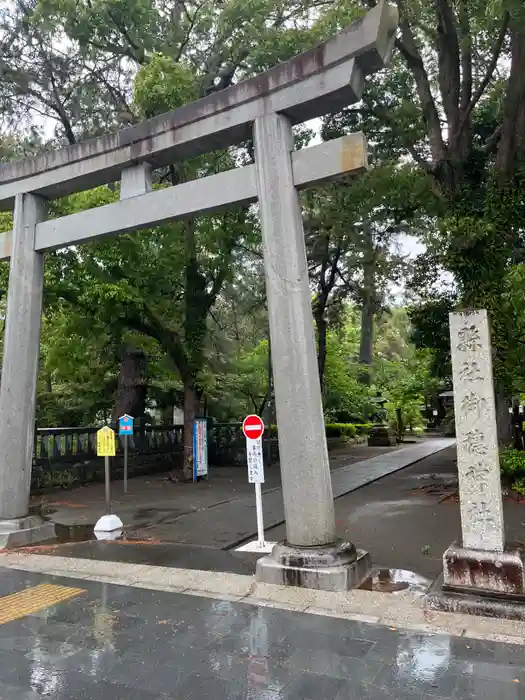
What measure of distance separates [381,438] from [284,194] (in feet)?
77.6

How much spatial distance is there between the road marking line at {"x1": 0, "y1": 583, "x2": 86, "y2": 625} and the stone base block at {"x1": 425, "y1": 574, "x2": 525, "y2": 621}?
358 cm

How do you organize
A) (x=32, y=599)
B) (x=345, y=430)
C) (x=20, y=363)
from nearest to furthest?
(x=32, y=599) < (x=20, y=363) < (x=345, y=430)

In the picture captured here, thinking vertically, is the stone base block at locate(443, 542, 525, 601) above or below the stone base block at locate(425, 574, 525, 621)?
above

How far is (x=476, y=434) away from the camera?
5.35m

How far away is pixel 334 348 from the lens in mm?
28344

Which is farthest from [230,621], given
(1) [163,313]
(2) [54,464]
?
(1) [163,313]

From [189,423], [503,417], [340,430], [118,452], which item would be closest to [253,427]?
[503,417]

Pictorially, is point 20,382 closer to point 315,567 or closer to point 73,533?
point 73,533

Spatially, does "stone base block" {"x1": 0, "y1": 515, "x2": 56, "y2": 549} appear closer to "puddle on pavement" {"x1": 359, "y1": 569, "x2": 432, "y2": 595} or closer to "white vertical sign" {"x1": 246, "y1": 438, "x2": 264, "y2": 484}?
"white vertical sign" {"x1": 246, "y1": 438, "x2": 264, "y2": 484}

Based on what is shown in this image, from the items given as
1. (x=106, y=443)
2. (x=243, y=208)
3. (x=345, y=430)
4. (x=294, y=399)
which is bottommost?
(x=106, y=443)

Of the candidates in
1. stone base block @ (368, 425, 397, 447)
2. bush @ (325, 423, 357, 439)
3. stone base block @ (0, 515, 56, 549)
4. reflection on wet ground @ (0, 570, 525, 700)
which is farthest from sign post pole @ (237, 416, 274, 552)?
stone base block @ (368, 425, 397, 447)

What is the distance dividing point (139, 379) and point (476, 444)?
1398 centimetres

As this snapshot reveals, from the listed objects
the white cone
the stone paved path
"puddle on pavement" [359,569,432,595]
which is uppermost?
the white cone

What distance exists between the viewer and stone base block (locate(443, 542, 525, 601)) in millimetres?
4852
